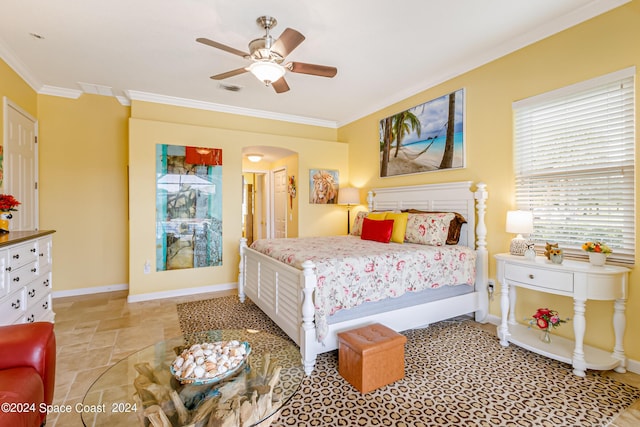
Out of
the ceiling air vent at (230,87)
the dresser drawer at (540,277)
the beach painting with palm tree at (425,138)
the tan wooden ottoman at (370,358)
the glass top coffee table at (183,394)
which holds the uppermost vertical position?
the ceiling air vent at (230,87)

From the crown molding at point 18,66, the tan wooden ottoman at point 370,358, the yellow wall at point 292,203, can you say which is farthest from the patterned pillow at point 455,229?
Answer: the crown molding at point 18,66

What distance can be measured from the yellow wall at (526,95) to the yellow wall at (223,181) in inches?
73.4

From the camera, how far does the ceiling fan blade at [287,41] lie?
2.12 metres

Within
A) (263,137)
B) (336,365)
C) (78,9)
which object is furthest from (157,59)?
(336,365)

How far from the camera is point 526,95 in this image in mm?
2961

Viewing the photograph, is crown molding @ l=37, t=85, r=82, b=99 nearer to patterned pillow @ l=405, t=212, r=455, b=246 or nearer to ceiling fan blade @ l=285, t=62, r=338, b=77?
ceiling fan blade @ l=285, t=62, r=338, b=77

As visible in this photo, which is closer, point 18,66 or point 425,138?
point 18,66

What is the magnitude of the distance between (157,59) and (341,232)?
12.8 ft

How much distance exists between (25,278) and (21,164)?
207 centimetres

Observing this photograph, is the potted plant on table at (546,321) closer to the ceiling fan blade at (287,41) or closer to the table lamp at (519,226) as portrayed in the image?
the table lamp at (519,226)

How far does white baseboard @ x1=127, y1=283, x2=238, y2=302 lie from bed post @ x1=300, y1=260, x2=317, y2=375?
279 centimetres

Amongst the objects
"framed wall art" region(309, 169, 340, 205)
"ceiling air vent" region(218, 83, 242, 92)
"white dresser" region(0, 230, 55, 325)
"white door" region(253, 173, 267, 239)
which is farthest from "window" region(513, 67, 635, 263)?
"white door" region(253, 173, 267, 239)

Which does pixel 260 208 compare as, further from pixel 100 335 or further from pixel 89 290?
pixel 100 335

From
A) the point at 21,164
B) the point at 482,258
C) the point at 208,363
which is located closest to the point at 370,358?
the point at 208,363
